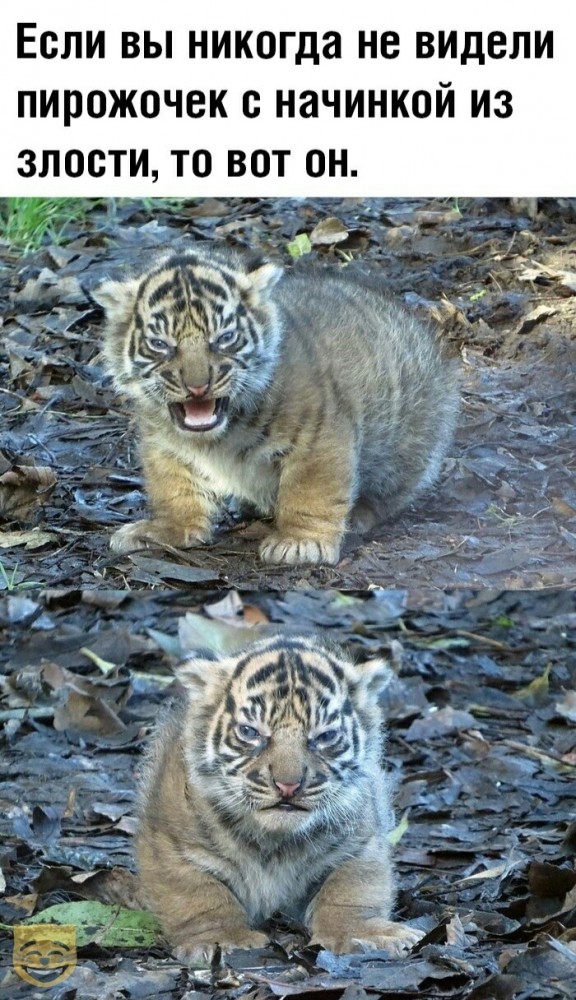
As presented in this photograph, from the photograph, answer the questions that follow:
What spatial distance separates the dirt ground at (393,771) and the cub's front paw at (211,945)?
1.8 inches

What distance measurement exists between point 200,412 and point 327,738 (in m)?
1.52

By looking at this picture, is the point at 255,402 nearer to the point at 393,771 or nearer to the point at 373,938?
the point at 393,771

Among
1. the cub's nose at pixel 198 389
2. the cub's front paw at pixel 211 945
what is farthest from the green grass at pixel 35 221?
the cub's front paw at pixel 211 945

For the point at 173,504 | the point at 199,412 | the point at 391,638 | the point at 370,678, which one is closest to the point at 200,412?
the point at 199,412

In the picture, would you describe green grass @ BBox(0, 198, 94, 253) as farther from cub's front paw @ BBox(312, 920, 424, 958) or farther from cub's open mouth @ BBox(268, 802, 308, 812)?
cub's front paw @ BBox(312, 920, 424, 958)

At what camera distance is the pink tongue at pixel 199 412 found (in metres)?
5.16

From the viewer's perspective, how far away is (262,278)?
5453mm

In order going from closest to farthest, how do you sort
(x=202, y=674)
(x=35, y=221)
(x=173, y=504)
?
(x=202, y=674), (x=173, y=504), (x=35, y=221)

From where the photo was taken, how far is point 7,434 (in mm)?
6582

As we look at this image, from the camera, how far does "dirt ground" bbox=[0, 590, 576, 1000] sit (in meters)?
3.59

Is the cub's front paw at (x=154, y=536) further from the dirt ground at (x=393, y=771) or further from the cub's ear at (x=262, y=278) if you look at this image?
the cub's ear at (x=262, y=278)
